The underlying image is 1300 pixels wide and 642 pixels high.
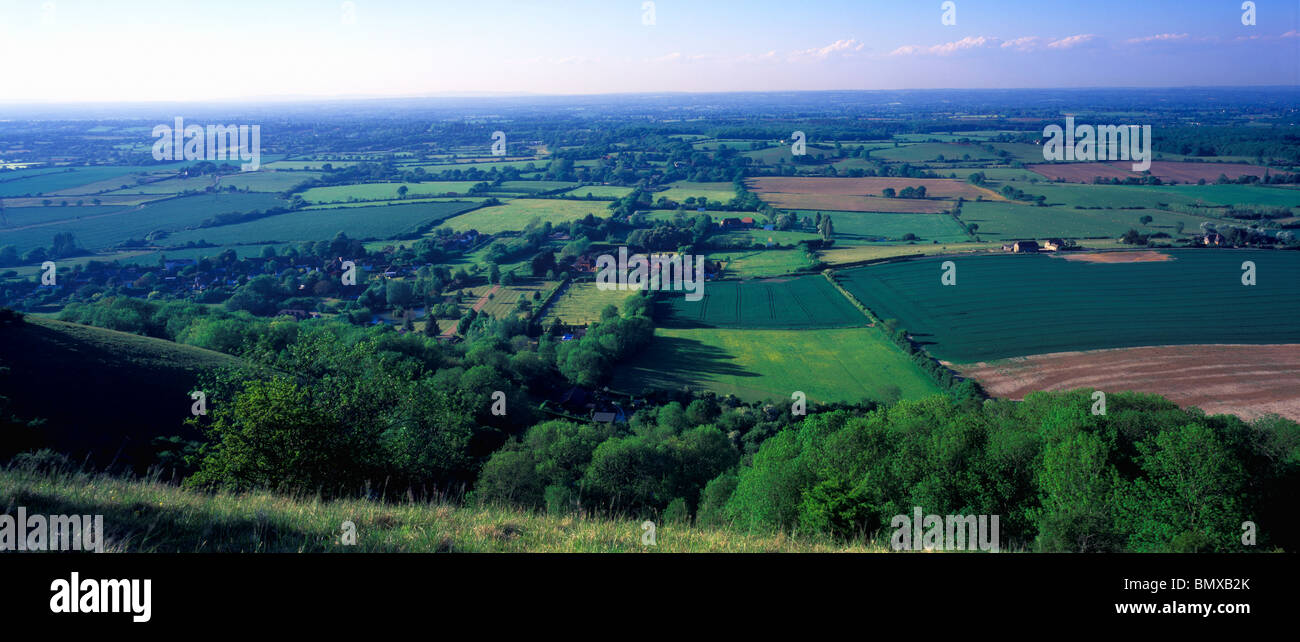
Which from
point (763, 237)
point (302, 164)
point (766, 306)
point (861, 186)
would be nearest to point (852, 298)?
point (766, 306)

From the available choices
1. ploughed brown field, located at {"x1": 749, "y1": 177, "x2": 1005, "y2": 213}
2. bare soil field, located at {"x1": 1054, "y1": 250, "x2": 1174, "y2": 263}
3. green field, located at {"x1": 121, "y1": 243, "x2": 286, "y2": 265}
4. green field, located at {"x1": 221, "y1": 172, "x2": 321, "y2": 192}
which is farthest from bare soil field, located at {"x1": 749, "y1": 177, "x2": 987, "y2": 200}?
green field, located at {"x1": 221, "y1": 172, "x2": 321, "y2": 192}

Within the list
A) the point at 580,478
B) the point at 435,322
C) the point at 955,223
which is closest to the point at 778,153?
the point at 955,223

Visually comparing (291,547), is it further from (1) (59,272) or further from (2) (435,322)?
(1) (59,272)

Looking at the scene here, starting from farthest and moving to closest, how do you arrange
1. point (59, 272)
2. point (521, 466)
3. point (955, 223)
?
point (955, 223), point (59, 272), point (521, 466)

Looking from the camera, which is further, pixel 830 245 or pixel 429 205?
pixel 429 205
